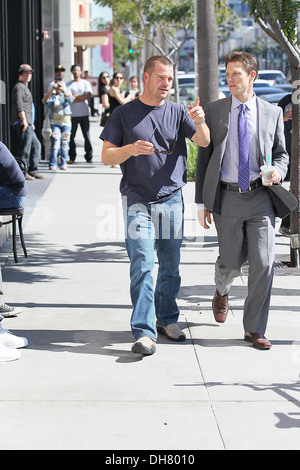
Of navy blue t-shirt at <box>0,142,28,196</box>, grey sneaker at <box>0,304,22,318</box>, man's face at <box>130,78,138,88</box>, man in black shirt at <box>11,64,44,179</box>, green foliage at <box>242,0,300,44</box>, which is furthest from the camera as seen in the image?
man's face at <box>130,78,138,88</box>

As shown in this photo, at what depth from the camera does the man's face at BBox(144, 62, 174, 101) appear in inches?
229

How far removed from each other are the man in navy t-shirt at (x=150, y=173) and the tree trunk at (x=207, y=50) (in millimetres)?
6982

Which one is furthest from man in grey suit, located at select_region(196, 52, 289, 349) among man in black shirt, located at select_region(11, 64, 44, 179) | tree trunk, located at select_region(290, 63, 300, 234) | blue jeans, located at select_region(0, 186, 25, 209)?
man in black shirt, located at select_region(11, 64, 44, 179)

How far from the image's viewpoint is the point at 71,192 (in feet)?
45.9

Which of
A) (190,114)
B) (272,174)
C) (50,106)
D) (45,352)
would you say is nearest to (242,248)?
(272,174)

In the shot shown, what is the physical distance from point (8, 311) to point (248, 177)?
7.21 ft

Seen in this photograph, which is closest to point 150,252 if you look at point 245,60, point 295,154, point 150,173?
point 150,173

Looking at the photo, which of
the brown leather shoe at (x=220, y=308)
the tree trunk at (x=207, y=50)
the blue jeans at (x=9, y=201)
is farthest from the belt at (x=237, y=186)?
the tree trunk at (x=207, y=50)

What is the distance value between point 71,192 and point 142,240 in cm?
824

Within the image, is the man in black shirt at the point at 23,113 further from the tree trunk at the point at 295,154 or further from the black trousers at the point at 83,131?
the tree trunk at the point at 295,154

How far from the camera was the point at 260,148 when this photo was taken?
593 cm

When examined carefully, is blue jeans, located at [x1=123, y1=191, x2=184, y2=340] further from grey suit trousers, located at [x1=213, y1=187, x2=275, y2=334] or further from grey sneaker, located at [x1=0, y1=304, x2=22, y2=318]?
grey sneaker, located at [x1=0, y1=304, x2=22, y2=318]

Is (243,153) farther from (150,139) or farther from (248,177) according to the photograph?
(150,139)
